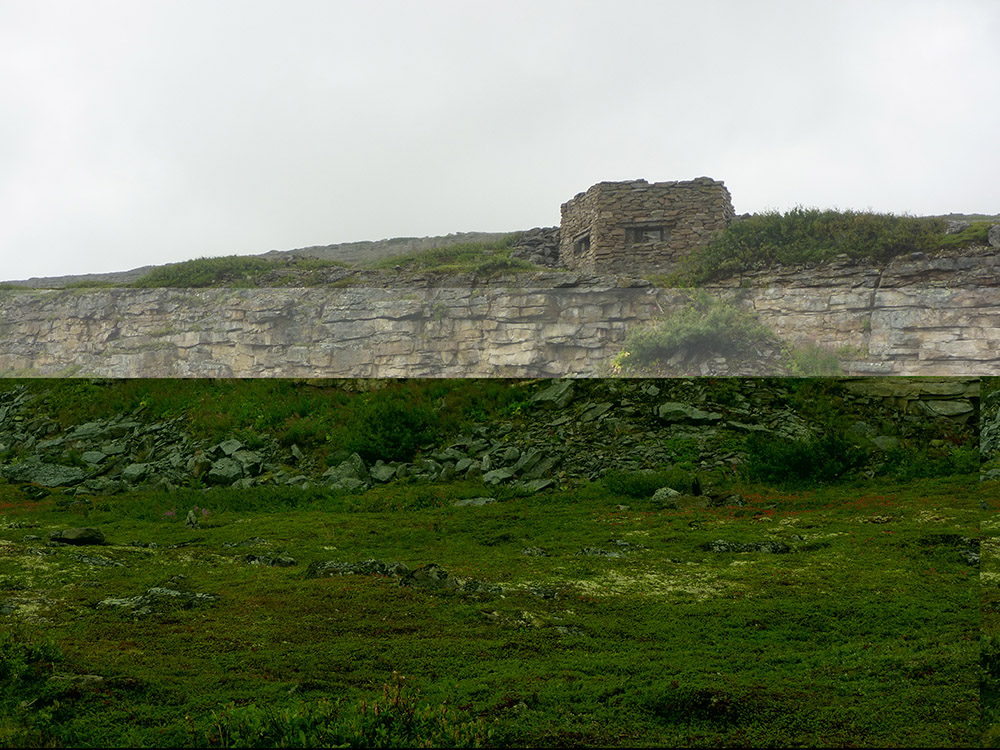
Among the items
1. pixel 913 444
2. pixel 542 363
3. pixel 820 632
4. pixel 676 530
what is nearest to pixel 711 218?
pixel 542 363

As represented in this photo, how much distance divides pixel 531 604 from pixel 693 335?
26.6 feet

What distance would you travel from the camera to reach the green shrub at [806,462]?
10.1 metres

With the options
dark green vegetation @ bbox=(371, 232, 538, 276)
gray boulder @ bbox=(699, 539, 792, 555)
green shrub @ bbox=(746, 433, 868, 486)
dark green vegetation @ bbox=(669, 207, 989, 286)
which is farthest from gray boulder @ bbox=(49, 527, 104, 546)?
dark green vegetation @ bbox=(669, 207, 989, 286)

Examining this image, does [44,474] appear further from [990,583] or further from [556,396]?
[990,583]

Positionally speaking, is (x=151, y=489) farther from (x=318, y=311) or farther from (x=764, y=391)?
(x=764, y=391)

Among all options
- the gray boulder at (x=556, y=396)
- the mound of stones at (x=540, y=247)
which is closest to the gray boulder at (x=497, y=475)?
the gray boulder at (x=556, y=396)

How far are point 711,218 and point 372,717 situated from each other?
1762 centimetres

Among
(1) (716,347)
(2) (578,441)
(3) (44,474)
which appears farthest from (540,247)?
(3) (44,474)

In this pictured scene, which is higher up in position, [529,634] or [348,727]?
[348,727]

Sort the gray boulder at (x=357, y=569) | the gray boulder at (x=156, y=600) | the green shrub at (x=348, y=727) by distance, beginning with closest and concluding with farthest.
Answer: the green shrub at (x=348, y=727) → the gray boulder at (x=156, y=600) → the gray boulder at (x=357, y=569)

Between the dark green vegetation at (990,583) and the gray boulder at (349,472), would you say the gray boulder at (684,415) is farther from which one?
the dark green vegetation at (990,583)

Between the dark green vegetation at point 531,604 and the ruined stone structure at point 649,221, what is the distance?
811 centimetres

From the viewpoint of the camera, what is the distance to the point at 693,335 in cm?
1306

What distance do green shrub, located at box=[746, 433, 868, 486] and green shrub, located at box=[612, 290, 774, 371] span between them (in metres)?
2.93
